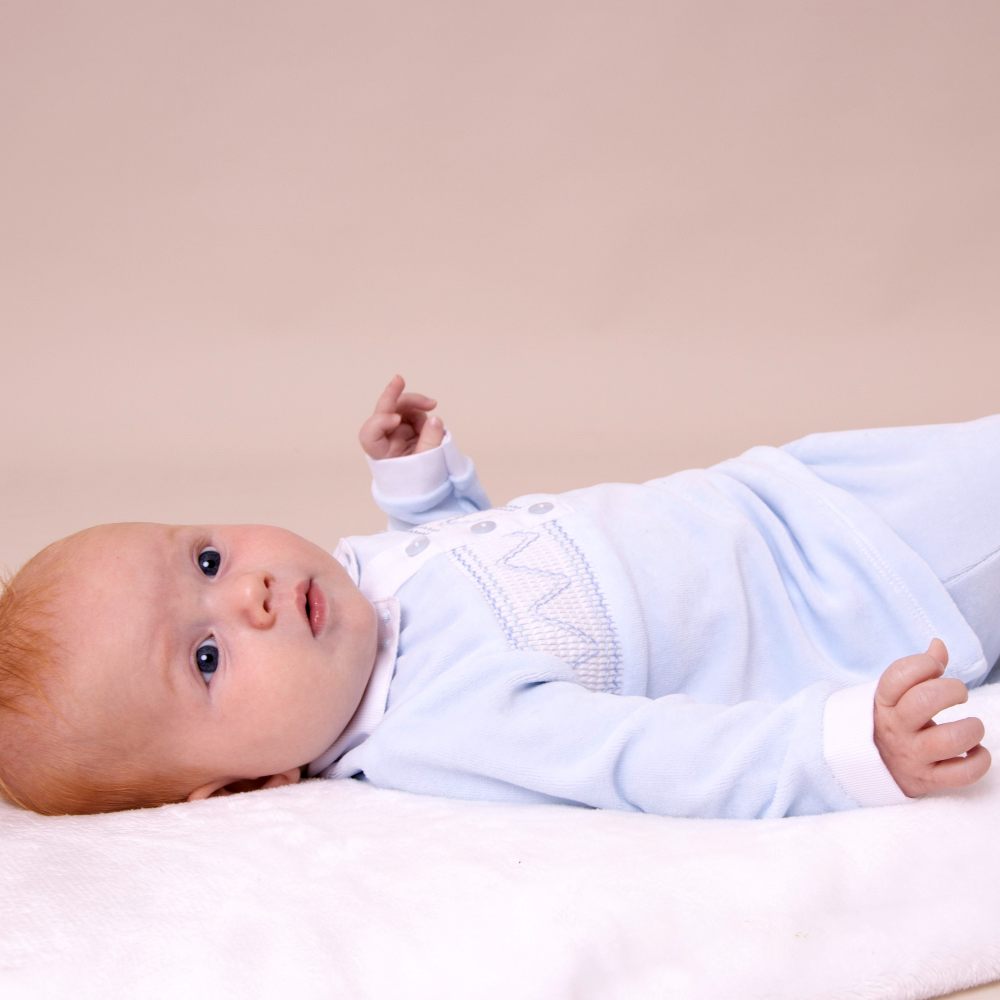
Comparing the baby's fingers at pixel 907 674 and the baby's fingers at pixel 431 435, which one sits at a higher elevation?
the baby's fingers at pixel 431 435

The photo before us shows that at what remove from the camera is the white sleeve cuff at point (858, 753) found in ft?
4.55

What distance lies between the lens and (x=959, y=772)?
1367 mm

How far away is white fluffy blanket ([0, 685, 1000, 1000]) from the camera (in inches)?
46.1

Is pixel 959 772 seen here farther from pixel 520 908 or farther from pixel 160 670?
pixel 160 670

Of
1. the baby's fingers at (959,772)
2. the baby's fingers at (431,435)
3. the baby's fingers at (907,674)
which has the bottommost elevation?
the baby's fingers at (959,772)

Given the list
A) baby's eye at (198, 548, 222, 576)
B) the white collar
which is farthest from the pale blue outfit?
baby's eye at (198, 548, 222, 576)

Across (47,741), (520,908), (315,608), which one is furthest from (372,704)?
(520,908)

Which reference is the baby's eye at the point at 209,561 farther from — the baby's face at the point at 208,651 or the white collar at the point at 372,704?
the white collar at the point at 372,704

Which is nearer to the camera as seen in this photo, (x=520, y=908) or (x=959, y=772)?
(x=520, y=908)

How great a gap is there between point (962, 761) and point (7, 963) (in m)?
0.93

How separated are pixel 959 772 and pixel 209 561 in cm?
92

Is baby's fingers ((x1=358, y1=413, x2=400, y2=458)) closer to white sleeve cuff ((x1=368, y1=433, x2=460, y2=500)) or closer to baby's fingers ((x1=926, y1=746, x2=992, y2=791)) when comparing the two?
white sleeve cuff ((x1=368, y1=433, x2=460, y2=500))

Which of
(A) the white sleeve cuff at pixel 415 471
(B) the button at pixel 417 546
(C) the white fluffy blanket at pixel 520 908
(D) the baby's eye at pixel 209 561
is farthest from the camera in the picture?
(A) the white sleeve cuff at pixel 415 471

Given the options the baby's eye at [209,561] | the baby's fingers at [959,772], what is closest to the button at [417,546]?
the baby's eye at [209,561]
